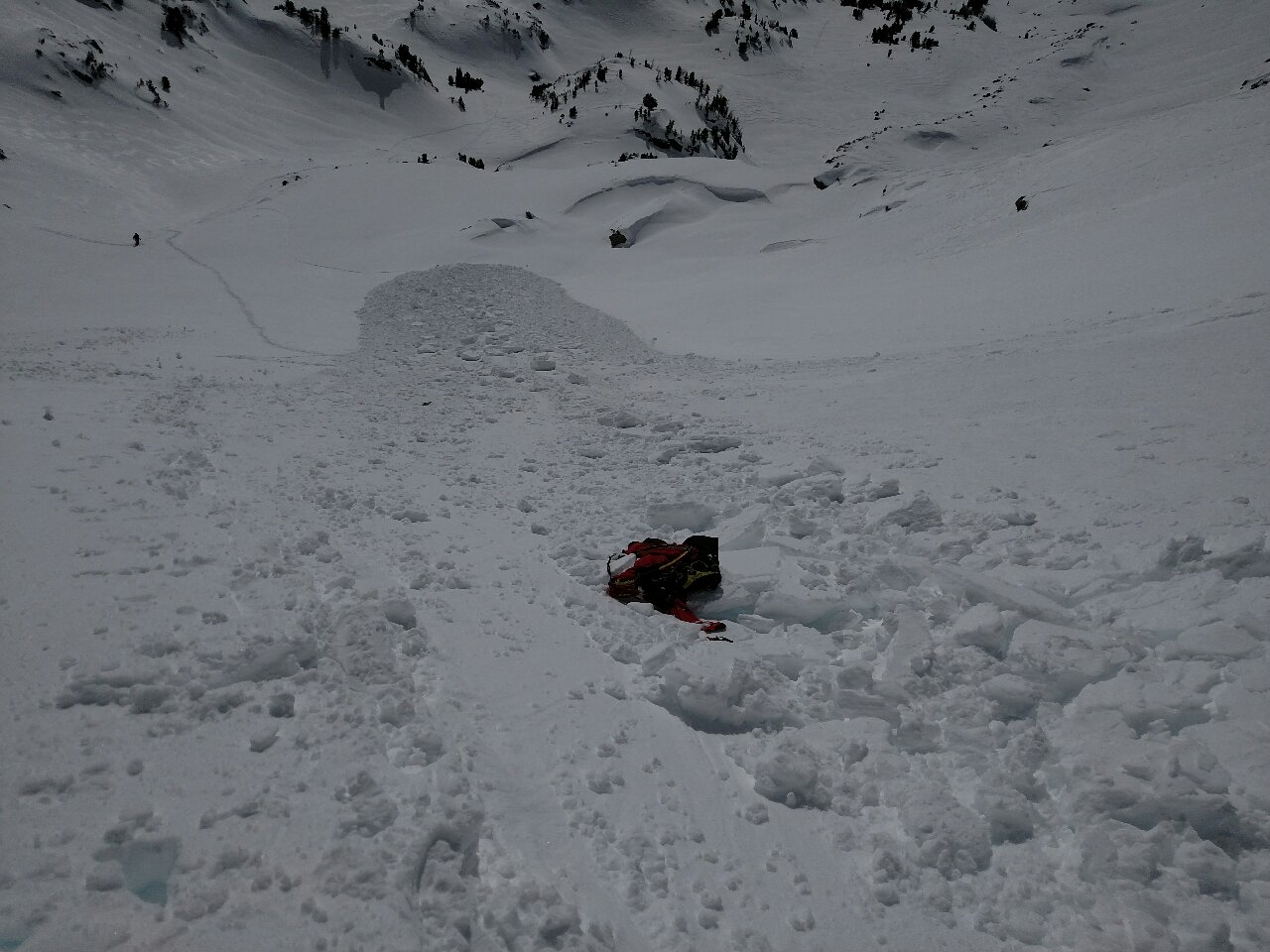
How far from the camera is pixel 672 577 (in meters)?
5.02

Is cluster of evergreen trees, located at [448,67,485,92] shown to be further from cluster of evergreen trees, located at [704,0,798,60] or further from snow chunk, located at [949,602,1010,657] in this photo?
snow chunk, located at [949,602,1010,657]

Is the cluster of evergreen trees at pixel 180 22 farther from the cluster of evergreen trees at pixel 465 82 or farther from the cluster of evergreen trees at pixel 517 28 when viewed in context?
the cluster of evergreen trees at pixel 517 28

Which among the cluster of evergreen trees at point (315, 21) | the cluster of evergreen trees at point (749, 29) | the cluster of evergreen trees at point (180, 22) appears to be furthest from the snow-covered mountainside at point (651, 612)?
the cluster of evergreen trees at point (749, 29)

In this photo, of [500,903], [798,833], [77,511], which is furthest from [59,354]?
[798,833]

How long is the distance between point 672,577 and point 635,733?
56.0 inches

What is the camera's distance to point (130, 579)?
4344 millimetres

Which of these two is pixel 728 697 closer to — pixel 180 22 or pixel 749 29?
pixel 180 22

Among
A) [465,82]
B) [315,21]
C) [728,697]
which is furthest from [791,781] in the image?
[315,21]

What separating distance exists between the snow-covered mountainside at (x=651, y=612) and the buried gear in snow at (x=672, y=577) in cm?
20

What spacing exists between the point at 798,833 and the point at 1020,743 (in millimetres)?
1294

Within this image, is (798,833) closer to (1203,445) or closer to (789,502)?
(789,502)

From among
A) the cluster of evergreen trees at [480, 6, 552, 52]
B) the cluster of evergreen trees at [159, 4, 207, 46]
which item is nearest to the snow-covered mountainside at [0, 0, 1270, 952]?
the cluster of evergreen trees at [159, 4, 207, 46]

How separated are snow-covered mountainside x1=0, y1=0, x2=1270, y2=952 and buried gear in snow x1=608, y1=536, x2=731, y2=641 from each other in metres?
0.20

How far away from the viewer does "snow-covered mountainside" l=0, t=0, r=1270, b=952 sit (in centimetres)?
287
